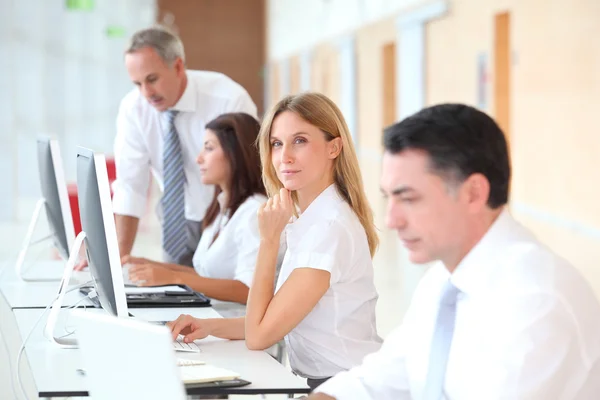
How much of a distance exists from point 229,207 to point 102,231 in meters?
1.34

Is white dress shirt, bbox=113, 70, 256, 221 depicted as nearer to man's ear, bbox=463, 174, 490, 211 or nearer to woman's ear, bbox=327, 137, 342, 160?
woman's ear, bbox=327, 137, 342, 160

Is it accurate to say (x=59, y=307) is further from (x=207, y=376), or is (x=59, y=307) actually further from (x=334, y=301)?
(x=334, y=301)

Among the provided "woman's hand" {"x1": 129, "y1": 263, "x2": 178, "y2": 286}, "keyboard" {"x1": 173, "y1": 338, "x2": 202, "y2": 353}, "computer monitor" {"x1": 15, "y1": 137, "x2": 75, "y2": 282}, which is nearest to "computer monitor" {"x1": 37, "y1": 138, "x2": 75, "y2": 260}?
"computer monitor" {"x1": 15, "y1": 137, "x2": 75, "y2": 282}

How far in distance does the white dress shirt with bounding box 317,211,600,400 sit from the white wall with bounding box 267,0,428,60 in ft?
40.1

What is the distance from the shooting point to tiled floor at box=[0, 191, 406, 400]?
6.64 metres

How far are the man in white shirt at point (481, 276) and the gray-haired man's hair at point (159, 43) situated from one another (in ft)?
8.95

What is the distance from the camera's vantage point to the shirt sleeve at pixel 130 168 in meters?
4.84

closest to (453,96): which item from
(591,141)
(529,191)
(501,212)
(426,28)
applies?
(426,28)

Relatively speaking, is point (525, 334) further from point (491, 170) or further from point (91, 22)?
point (91, 22)

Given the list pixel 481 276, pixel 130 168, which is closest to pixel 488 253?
pixel 481 276

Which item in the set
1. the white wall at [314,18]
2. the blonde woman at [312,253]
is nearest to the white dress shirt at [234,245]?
the blonde woman at [312,253]

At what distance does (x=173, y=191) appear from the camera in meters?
4.68

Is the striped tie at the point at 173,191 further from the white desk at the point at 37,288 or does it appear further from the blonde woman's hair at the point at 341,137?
the blonde woman's hair at the point at 341,137

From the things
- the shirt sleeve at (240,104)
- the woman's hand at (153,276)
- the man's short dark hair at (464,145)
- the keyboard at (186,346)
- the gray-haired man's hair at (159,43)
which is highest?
the gray-haired man's hair at (159,43)
